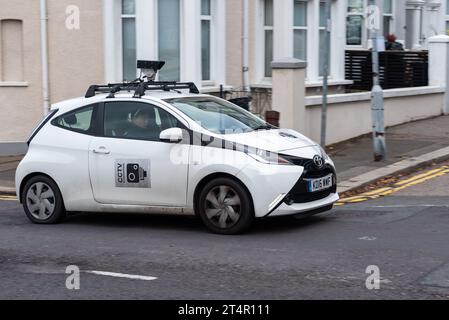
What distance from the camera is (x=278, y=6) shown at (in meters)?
19.4

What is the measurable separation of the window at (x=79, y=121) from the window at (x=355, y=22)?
54.0ft

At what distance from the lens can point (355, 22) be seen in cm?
2575

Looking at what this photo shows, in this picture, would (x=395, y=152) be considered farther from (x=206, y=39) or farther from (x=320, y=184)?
(x=320, y=184)

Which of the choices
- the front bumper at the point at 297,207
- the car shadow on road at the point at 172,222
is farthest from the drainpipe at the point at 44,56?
the front bumper at the point at 297,207

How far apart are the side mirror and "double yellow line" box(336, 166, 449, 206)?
312 centimetres

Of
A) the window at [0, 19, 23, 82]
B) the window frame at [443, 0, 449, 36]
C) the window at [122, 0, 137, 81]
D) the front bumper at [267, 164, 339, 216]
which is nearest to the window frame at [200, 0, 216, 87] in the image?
the window at [122, 0, 137, 81]

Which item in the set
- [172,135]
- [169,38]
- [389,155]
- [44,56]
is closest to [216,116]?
[172,135]

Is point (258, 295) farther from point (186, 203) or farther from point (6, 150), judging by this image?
point (6, 150)

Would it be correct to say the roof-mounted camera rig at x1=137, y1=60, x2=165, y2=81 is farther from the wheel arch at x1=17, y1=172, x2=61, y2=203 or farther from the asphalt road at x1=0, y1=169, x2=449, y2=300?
the asphalt road at x1=0, y1=169, x2=449, y2=300

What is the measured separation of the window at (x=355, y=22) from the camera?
25.4 meters

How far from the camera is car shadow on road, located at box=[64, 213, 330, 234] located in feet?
32.3

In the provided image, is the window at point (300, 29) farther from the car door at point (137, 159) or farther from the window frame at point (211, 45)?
the car door at point (137, 159)

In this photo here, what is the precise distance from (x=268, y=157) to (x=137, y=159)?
1577mm
